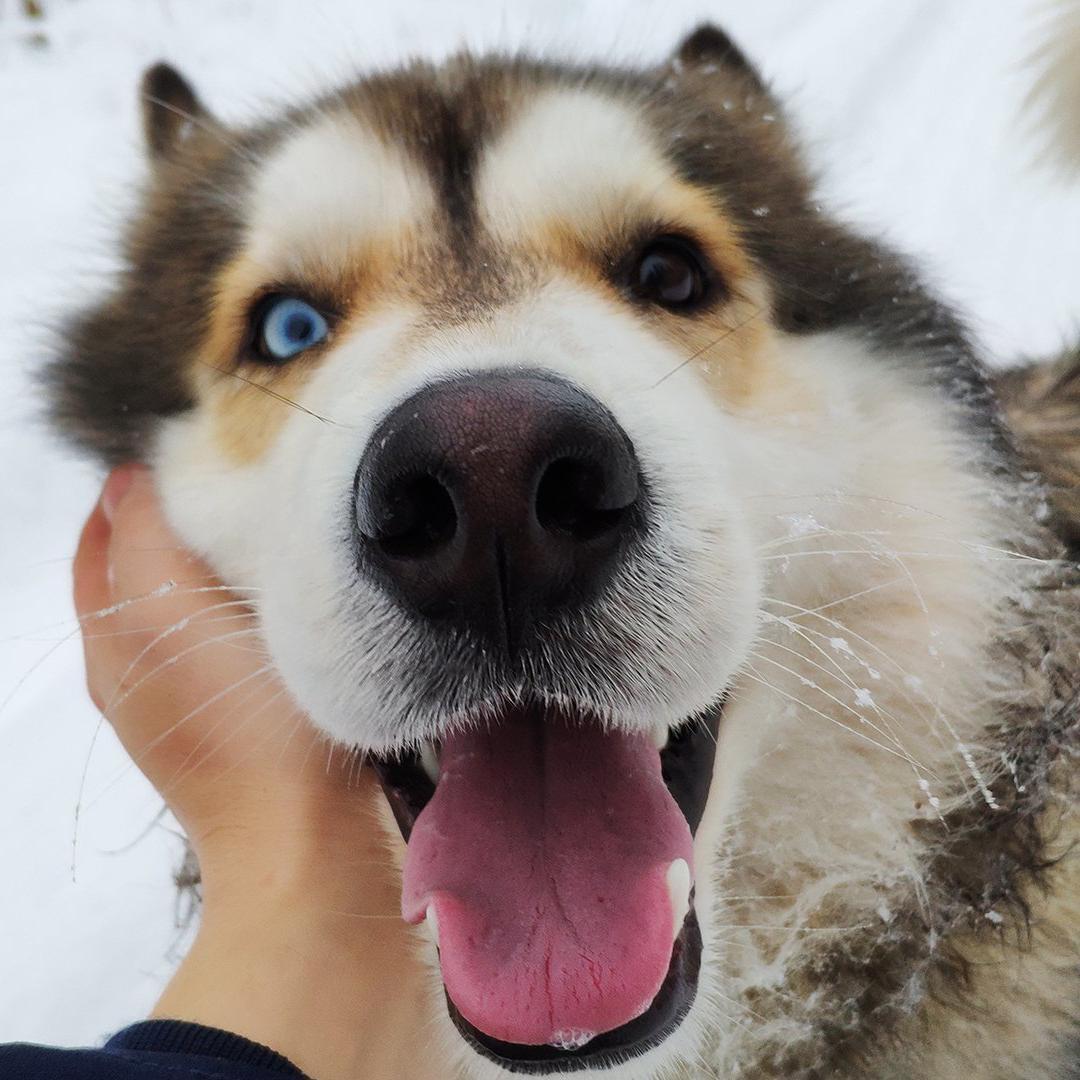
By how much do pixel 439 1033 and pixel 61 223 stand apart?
3846 millimetres

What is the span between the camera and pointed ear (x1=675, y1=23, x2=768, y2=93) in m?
2.09

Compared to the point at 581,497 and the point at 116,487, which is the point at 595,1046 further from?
the point at 116,487

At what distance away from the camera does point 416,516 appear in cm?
97

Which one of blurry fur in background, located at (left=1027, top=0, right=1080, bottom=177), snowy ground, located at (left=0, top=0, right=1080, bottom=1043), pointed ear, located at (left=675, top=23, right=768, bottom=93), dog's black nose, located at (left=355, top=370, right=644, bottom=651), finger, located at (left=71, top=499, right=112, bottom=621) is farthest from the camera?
blurry fur in background, located at (left=1027, top=0, right=1080, bottom=177)

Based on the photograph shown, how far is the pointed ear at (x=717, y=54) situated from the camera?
2094 mm

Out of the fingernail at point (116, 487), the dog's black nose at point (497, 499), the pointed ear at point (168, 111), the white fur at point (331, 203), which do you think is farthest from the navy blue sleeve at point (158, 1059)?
the pointed ear at point (168, 111)

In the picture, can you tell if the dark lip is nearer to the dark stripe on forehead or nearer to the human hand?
the human hand

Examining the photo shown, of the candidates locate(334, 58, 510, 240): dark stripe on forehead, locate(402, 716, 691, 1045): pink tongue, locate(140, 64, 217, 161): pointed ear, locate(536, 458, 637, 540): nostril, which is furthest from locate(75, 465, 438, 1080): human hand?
locate(140, 64, 217, 161): pointed ear

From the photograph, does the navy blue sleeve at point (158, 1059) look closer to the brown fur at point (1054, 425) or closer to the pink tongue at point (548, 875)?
the pink tongue at point (548, 875)

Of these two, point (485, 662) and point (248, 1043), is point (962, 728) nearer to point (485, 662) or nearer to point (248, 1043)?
point (485, 662)

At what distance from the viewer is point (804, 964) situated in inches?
57.2

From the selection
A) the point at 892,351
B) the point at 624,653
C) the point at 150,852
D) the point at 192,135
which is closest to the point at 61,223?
the point at 192,135

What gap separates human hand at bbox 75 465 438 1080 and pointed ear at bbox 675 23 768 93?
1513 mm

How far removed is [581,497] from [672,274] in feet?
2.18
